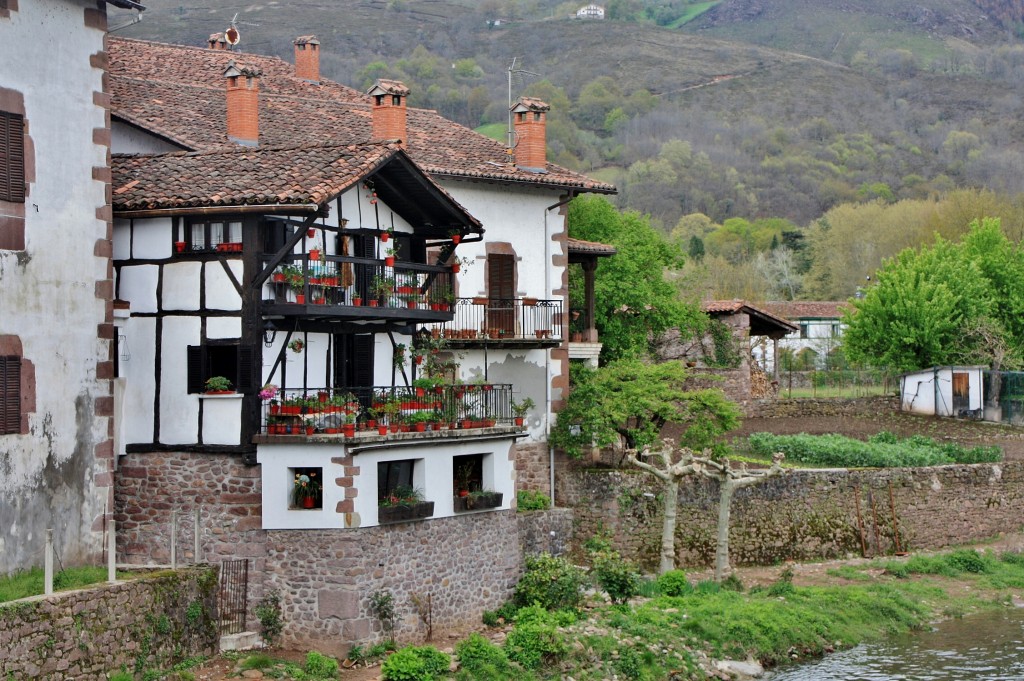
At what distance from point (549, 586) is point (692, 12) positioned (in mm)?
168771

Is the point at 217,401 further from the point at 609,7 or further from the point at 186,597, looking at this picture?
the point at 609,7

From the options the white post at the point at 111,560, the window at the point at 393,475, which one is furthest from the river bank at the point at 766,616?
the window at the point at 393,475

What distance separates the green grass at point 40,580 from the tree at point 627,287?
19.2 m

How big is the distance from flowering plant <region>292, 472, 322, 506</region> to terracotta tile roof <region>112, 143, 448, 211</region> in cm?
485

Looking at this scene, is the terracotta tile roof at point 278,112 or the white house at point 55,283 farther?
the terracotta tile roof at point 278,112

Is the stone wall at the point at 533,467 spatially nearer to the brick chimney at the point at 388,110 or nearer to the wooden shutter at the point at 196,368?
the brick chimney at the point at 388,110

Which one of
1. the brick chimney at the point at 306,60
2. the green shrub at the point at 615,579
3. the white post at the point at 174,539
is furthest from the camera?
the brick chimney at the point at 306,60

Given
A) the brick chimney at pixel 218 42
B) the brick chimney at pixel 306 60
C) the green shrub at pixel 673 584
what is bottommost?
the green shrub at pixel 673 584

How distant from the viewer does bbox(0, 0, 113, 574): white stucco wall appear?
80.1 ft

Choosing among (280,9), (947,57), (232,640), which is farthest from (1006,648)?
(947,57)

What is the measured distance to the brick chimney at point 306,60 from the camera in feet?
133

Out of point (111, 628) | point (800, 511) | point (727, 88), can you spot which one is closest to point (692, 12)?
point (727, 88)

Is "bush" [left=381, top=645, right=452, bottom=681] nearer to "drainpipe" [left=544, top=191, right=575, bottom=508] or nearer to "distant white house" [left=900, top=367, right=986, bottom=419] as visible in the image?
"drainpipe" [left=544, top=191, right=575, bottom=508]

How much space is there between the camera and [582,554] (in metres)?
36.1
